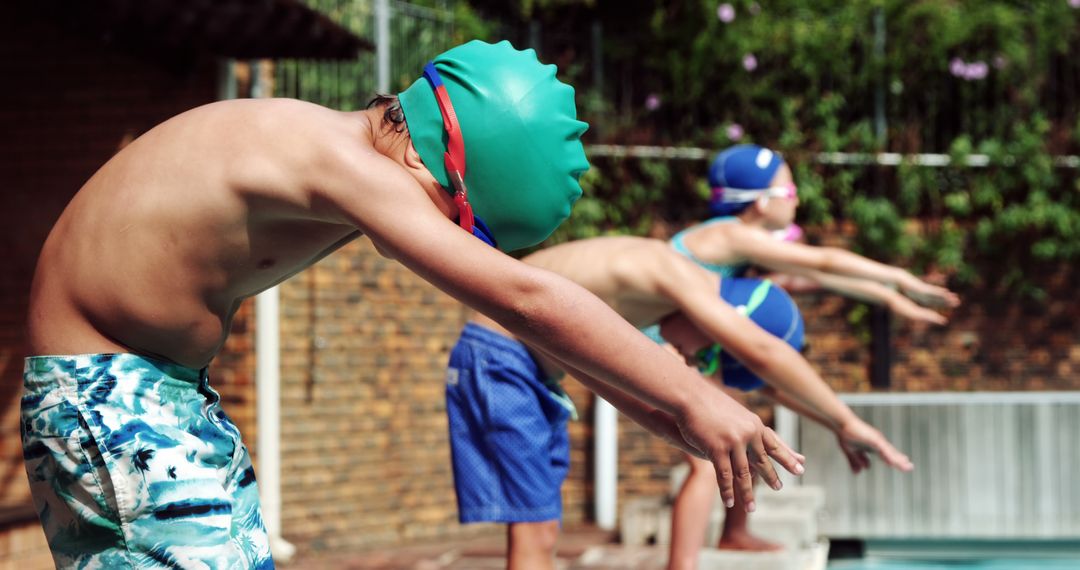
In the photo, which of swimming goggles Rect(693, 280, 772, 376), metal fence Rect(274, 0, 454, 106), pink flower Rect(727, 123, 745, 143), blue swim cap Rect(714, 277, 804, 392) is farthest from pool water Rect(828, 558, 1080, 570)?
metal fence Rect(274, 0, 454, 106)

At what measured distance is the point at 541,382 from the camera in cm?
402

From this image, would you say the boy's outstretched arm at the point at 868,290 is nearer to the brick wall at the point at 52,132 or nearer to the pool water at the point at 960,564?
the pool water at the point at 960,564

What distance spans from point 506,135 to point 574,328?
35cm

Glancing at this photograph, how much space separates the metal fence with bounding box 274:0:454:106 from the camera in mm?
8930

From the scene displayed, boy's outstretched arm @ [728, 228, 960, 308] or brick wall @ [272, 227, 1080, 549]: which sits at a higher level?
boy's outstretched arm @ [728, 228, 960, 308]

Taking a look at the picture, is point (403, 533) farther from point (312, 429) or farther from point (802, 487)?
point (802, 487)

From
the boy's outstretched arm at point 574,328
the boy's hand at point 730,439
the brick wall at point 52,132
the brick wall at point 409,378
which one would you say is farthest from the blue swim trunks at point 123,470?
the brick wall at point 409,378

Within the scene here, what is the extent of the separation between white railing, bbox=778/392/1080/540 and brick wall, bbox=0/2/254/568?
3748 millimetres

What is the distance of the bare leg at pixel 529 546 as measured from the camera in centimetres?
379

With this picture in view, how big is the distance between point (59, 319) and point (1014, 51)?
33.2 feet

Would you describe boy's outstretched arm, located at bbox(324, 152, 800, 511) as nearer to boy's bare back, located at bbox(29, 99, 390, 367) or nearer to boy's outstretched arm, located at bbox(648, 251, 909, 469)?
boy's bare back, located at bbox(29, 99, 390, 367)

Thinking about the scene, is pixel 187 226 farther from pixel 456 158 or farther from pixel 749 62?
pixel 749 62

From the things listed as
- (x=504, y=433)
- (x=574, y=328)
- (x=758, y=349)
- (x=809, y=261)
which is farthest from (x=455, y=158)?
(x=809, y=261)

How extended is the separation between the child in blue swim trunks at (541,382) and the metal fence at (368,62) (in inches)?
197
